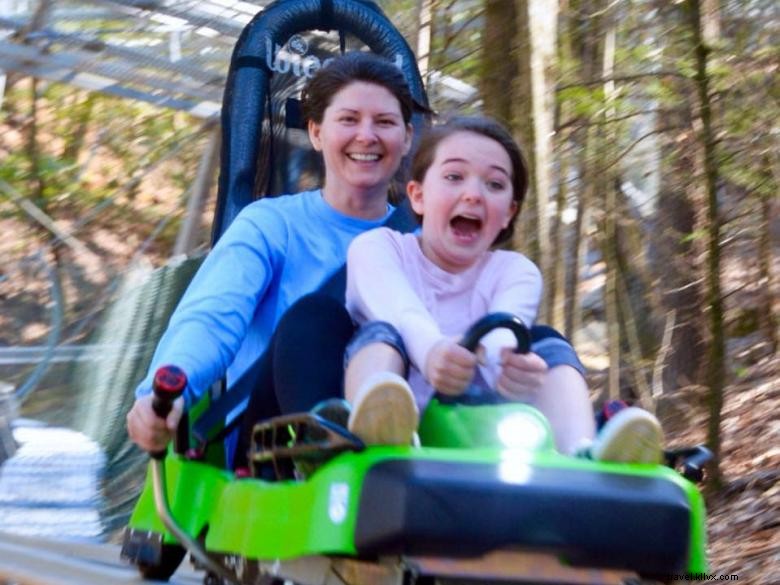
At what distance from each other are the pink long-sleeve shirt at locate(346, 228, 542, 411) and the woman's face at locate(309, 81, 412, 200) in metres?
0.38

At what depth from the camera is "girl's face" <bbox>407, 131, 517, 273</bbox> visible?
282cm

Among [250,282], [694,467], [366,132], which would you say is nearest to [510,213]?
[366,132]

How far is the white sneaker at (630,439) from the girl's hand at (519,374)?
236mm

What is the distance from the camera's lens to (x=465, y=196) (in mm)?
2805

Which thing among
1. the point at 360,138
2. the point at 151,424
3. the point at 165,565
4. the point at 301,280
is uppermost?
the point at 360,138

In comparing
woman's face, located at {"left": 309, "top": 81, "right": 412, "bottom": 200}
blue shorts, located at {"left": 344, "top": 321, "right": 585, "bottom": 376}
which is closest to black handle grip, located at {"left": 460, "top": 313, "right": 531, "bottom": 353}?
blue shorts, located at {"left": 344, "top": 321, "right": 585, "bottom": 376}

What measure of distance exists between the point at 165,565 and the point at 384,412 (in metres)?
1.07

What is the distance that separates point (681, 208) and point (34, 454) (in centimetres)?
355

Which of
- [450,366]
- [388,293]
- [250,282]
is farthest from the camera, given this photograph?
[250,282]

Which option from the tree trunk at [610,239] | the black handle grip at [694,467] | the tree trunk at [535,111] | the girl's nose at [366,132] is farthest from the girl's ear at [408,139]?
the tree trunk at [610,239]

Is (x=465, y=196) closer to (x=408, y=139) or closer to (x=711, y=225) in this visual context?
Result: (x=408, y=139)

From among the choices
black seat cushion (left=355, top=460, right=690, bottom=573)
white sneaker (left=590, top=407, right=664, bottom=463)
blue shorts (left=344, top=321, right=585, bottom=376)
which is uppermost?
blue shorts (left=344, top=321, right=585, bottom=376)

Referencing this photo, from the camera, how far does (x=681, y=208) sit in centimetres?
736

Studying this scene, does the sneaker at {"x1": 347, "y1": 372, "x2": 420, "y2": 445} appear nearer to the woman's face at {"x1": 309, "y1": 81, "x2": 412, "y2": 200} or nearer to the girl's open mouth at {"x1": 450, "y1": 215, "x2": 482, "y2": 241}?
the girl's open mouth at {"x1": 450, "y1": 215, "x2": 482, "y2": 241}
